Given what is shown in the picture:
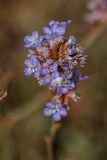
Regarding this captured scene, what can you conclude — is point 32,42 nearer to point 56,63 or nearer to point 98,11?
point 56,63

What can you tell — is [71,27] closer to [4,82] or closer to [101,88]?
[101,88]

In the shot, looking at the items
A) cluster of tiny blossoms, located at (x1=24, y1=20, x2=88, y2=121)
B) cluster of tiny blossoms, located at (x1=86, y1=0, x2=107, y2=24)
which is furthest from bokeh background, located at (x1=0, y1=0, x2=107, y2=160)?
cluster of tiny blossoms, located at (x1=24, y1=20, x2=88, y2=121)

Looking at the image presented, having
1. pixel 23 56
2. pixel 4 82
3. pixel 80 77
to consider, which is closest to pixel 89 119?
pixel 23 56

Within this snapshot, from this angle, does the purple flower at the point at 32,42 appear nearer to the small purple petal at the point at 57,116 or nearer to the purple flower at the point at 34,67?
the purple flower at the point at 34,67

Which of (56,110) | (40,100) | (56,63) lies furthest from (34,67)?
(40,100)

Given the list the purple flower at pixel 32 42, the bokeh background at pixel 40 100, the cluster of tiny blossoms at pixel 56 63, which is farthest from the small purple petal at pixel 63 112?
the bokeh background at pixel 40 100

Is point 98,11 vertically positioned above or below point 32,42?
above

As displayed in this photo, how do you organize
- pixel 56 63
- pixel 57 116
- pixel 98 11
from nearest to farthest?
pixel 56 63 < pixel 57 116 < pixel 98 11
